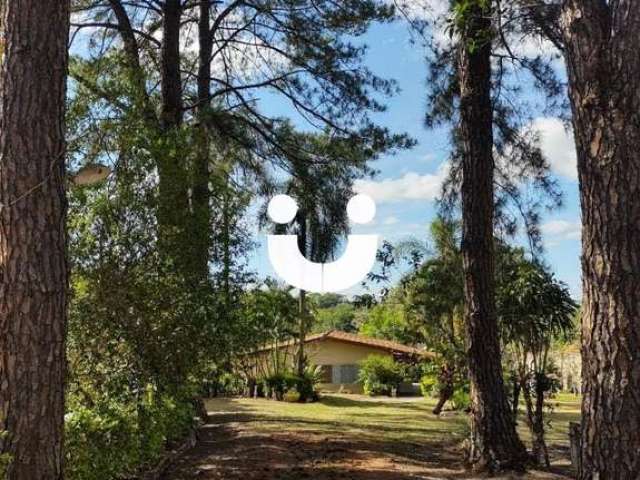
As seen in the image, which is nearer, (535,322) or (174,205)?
(174,205)

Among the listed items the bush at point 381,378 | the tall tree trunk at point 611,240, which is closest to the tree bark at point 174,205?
the tall tree trunk at point 611,240

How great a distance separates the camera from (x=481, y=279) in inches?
301

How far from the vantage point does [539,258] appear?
9.29 meters

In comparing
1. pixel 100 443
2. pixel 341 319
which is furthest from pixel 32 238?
pixel 341 319

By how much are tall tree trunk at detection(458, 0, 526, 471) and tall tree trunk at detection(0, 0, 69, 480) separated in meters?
4.81

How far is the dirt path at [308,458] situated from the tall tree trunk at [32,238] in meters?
3.08

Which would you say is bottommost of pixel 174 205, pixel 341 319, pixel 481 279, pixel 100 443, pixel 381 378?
pixel 381 378

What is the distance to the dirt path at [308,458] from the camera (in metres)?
6.87

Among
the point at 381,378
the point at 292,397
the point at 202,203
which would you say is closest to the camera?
the point at 202,203

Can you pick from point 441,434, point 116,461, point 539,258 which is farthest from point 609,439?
point 441,434

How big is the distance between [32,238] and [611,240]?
325cm

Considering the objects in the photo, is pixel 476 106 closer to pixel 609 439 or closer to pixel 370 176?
pixel 370 176

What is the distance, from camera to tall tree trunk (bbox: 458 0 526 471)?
7.37 metres

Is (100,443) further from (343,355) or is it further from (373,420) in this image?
(343,355)
